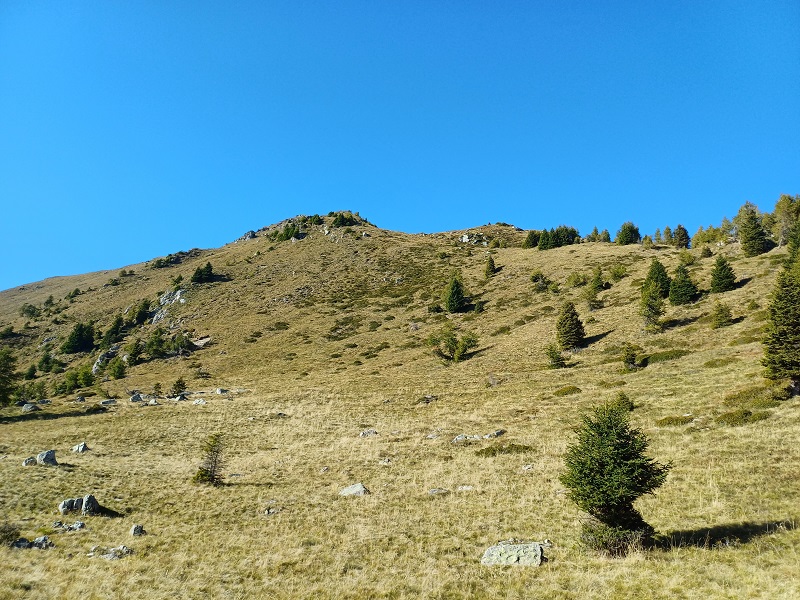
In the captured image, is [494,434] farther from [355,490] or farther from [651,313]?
[651,313]

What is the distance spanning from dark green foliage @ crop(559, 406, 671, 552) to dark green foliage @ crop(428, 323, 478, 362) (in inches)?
1817

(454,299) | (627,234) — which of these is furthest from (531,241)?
(454,299)

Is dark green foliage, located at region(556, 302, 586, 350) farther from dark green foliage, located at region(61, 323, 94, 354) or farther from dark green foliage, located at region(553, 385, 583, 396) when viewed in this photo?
dark green foliage, located at region(61, 323, 94, 354)

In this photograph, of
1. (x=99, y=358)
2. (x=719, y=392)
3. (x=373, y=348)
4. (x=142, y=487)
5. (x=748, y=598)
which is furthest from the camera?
(x=99, y=358)

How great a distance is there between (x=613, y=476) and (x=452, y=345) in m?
50.8

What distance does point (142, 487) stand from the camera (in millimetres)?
24734

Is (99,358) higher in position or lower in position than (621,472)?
higher

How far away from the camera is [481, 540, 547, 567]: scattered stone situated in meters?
13.6

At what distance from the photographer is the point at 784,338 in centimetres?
2819

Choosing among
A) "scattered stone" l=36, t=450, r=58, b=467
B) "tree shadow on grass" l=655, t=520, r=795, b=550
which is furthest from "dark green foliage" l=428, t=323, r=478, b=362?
"tree shadow on grass" l=655, t=520, r=795, b=550

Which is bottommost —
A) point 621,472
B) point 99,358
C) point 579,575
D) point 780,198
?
point 579,575

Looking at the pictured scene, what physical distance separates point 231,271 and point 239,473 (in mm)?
105827

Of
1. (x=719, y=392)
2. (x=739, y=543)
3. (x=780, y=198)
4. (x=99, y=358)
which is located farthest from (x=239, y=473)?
(x=780, y=198)

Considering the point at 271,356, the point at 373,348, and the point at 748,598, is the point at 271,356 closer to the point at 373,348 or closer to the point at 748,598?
the point at 373,348
